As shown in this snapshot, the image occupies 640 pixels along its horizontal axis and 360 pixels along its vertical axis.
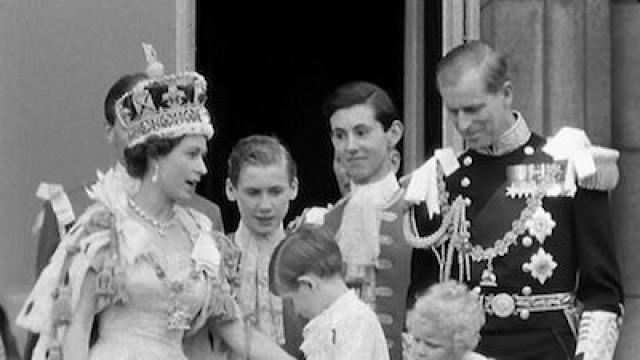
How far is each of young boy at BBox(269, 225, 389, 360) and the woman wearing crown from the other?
0.94ft

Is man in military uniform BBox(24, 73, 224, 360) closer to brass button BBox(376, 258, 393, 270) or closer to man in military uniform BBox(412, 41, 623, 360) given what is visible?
brass button BBox(376, 258, 393, 270)

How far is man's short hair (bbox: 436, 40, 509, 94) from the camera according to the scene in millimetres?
6176

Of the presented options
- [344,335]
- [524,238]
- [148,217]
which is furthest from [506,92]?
[148,217]

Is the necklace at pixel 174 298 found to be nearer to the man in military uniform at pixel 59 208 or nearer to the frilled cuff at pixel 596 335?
the man in military uniform at pixel 59 208

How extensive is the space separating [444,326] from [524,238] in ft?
2.31

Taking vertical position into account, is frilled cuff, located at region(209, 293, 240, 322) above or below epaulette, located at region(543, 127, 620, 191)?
below

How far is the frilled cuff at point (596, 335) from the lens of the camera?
602 centimetres

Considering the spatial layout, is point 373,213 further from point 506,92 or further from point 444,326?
point 444,326

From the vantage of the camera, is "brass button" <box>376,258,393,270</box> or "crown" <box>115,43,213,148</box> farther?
"brass button" <box>376,258,393,270</box>

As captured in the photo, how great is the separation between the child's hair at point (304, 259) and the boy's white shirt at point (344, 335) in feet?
0.37

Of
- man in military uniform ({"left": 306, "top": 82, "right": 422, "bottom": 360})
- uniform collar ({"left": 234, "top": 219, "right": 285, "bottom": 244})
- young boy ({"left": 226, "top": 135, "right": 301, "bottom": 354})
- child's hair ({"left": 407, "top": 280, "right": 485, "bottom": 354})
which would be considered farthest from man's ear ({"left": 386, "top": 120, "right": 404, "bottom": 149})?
child's hair ({"left": 407, "top": 280, "right": 485, "bottom": 354})

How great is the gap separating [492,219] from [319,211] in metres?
0.95

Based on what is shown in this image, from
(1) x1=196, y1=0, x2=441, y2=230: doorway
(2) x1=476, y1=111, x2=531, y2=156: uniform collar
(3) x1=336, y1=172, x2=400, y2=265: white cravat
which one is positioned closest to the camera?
(2) x1=476, y1=111, x2=531, y2=156: uniform collar

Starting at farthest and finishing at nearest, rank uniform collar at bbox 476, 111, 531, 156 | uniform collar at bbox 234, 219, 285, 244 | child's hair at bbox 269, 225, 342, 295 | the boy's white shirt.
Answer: uniform collar at bbox 234, 219, 285, 244, uniform collar at bbox 476, 111, 531, 156, child's hair at bbox 269, 225, 342, 295, the boy's white shirt
